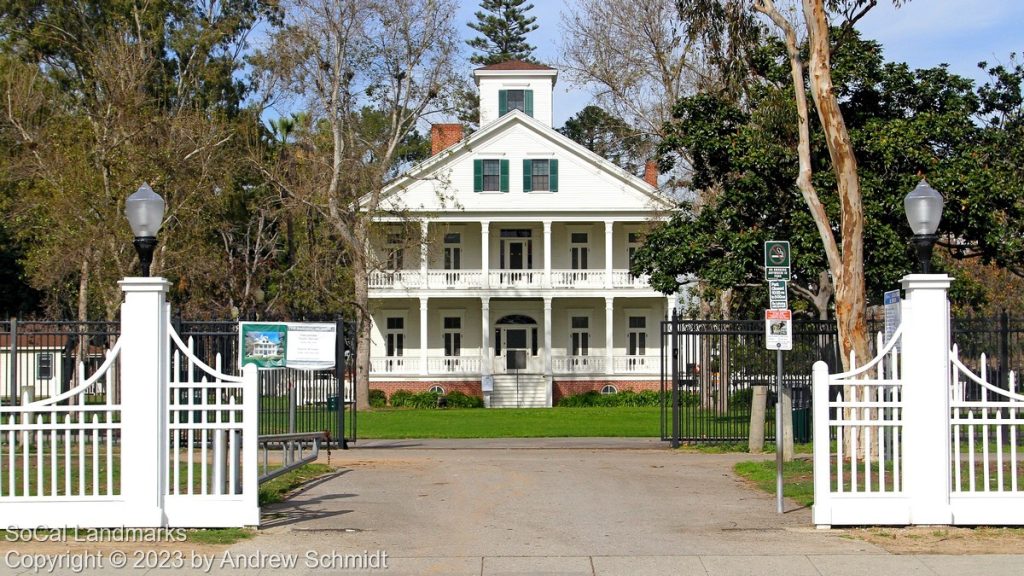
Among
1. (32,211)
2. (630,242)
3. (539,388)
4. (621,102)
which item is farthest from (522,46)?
(32,211)

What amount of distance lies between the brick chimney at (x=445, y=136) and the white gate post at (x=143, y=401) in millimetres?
36821

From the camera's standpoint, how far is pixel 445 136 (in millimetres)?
47719

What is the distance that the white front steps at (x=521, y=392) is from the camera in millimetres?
44969

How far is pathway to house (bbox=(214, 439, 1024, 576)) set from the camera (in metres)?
9.47

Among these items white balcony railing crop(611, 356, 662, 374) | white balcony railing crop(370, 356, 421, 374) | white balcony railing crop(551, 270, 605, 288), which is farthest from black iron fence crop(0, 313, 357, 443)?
white balcony railing crop(611, 356, 662, 374)

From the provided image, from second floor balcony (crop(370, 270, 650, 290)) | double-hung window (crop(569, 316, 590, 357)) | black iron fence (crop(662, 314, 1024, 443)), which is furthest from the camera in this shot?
double-hung window (crop(569, 316, 590, 357))

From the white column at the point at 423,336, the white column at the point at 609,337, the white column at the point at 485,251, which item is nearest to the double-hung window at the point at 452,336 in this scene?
the white column at the point at 423,336

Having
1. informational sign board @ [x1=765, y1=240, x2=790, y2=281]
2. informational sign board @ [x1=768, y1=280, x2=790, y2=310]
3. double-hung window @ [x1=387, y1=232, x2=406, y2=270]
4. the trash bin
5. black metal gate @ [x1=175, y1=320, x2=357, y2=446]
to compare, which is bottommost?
the trash bin

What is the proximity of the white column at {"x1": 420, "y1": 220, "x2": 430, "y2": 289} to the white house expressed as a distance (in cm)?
8

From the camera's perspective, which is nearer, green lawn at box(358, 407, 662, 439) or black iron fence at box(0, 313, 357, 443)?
black iron fence at box(0, 313, 357, 443)

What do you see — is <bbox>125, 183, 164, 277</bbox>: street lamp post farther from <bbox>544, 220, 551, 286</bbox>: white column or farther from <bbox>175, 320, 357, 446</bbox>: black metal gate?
<bbox>544, 220, 551, 286</bbox>: white column

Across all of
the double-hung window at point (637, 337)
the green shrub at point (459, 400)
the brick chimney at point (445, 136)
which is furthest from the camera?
the double-hung window at point (637, 337)

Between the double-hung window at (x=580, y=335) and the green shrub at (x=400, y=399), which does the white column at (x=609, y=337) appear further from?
the green shrub at (x=400, y=399)

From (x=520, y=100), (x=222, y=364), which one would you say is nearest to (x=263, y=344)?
(x=222, y=364)
